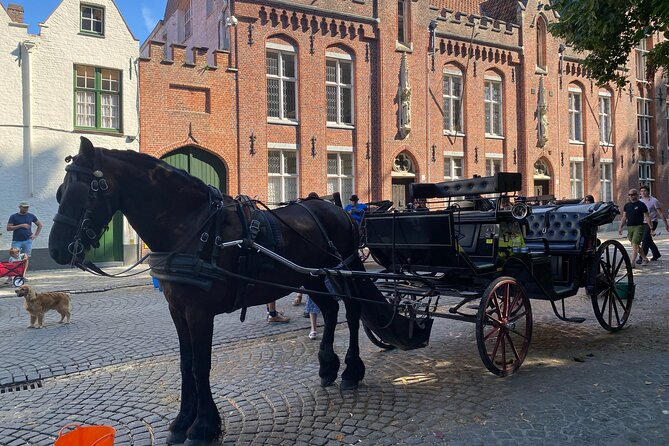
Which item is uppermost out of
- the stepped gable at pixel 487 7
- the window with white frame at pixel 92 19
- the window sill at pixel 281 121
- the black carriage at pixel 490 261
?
the stepped gable at pixel 487 7

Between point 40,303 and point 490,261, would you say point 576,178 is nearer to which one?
point 490,261

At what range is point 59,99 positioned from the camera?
15.5 m

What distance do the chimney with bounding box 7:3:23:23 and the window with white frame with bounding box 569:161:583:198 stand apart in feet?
81.9

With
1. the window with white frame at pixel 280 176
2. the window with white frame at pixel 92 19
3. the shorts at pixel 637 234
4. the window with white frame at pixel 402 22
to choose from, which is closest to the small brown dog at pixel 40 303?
the window with white frame at pixel 92 19

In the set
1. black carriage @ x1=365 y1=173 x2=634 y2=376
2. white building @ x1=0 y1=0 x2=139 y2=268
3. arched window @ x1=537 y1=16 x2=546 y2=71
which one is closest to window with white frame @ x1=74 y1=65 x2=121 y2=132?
white building @ x1=0 y1=0 x2=139 y2=268

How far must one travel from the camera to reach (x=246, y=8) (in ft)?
59.8

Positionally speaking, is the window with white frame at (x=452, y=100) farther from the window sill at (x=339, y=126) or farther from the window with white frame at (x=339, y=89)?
the window sill at (x=339, y=126)

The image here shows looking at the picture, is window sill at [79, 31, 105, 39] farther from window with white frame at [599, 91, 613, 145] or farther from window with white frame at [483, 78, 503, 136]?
window with white frame at [599, 91, 613, 145]

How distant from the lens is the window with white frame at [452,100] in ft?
75.6

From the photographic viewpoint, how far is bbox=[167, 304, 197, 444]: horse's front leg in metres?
3.71

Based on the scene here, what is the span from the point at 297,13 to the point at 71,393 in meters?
17.3

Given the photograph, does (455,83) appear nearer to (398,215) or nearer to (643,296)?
(643,296)

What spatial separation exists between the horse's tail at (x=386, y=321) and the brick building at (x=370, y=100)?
13.5 meters

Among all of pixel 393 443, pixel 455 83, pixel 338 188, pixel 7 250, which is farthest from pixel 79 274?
pixel 455 83
